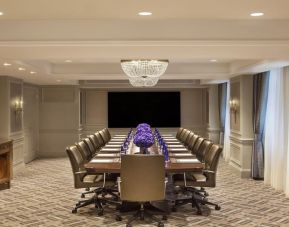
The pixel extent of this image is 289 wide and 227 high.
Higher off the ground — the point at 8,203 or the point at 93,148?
the point at 93,148

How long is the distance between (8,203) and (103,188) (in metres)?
1.63

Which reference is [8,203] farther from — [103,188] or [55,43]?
[55,43]

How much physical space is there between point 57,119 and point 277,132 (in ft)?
23.7

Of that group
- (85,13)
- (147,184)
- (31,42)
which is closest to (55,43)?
(31,42)

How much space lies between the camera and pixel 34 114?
12.0 metres

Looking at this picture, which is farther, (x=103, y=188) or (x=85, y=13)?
(x=103, y=188)

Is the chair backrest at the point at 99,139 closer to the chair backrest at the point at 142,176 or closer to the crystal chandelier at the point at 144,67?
the crystal chandelier at the point at 144,67

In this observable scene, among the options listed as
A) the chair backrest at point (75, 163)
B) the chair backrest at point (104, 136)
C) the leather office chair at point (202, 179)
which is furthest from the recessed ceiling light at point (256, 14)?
the chair backrest at point (104, 136)

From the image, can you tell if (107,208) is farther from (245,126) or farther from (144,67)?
(245,126)

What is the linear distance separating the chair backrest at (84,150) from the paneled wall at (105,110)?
5749mm

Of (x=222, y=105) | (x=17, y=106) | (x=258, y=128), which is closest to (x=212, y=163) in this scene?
(x=258, y=128)

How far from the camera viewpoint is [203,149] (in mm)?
7133

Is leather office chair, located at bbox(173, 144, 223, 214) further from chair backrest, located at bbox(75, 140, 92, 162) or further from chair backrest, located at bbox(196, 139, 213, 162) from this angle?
chair backrest, located at bbox(75, 140, 92, 162)

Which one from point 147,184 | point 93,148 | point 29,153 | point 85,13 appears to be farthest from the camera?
point 29,153
